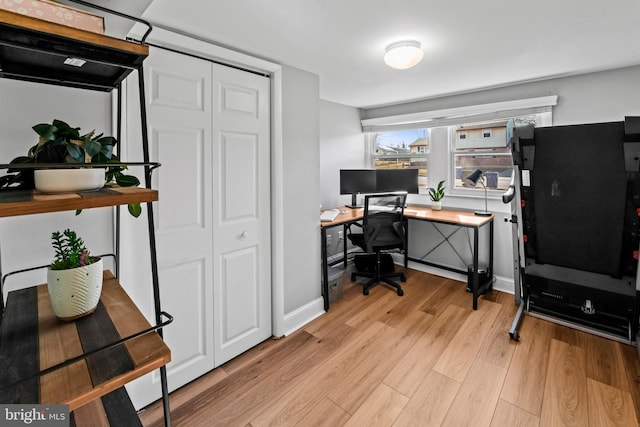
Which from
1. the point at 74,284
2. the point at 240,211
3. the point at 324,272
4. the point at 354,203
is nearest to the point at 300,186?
the point at 240,211

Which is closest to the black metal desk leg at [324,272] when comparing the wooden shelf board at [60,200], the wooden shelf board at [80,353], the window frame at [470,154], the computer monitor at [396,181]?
the computer monitor at [396,181]

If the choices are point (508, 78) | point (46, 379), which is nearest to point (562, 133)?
point (508, 78)

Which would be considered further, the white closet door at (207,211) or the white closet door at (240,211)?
the white closet door at (240,211)

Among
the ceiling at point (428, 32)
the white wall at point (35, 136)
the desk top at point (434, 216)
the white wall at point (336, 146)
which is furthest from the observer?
the white wall at point (336, 146)

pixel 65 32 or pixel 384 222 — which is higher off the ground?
pixel 65 32

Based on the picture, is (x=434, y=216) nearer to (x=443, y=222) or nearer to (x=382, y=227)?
(x=443, y=222)

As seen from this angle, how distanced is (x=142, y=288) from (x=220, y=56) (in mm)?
1459

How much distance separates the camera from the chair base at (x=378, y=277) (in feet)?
10.8

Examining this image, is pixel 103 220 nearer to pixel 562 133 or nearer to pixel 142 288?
pixel 142 288

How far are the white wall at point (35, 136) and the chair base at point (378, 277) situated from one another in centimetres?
253

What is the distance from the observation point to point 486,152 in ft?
11.5

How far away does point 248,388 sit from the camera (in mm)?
1922

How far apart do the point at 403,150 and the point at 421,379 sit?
2957 millimetres

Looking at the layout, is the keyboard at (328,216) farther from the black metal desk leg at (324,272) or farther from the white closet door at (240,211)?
the white closet door at (240,211)
